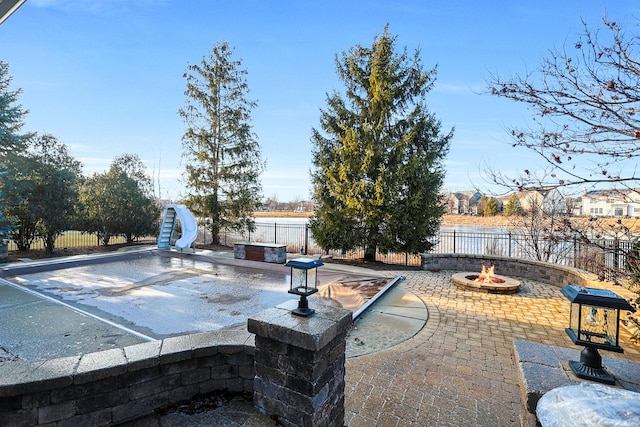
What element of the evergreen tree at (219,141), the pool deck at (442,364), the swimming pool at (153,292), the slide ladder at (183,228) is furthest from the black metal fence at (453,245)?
the pool deck at (442,364)

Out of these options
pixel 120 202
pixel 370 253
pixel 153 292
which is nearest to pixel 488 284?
pixel 370 253

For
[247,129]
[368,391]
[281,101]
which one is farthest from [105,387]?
[247,129]

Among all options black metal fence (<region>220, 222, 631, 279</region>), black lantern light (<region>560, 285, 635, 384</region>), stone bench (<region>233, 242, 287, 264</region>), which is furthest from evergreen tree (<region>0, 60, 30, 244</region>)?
black lantern light (<region>560, 285, 635, 384</region>)

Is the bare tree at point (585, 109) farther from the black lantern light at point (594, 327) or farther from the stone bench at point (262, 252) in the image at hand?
Result: the stone bench at point (262, 252)

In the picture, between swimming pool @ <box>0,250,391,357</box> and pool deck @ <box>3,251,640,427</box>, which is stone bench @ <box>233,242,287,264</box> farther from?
pool deck @ <box>3,251,640,427</box>

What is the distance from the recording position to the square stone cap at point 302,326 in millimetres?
2133

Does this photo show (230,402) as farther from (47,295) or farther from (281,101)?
(281,101)

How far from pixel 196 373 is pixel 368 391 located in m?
1.71

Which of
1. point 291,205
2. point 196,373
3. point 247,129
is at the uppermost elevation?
point 247,129

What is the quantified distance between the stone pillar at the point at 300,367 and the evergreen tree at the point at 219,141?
12902 mm

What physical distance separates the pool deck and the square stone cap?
0.74 m

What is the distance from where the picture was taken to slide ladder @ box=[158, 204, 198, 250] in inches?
463

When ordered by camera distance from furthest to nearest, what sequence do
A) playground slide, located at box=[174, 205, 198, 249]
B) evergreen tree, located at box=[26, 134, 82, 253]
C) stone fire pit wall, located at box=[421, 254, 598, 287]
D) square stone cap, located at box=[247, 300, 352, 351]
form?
evergreen tree, located at box=[26, 134, 82, 253] → playground slide, located at box=[174, 205, 198, 249] → stone fire pit wall, located at box=[421, 254, 598, 287] → square stone cap, located at box=[247, 300, 352, 351]

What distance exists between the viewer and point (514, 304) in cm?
624
